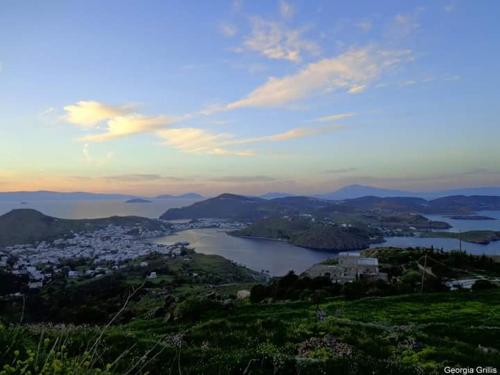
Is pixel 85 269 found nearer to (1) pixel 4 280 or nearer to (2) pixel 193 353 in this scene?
(1) pixel 4 280

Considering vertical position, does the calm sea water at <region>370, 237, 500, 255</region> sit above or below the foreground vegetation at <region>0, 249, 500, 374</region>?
below

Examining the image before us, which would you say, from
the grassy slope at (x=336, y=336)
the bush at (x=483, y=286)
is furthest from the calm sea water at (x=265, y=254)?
the grassy slope at (x=336, y=336)

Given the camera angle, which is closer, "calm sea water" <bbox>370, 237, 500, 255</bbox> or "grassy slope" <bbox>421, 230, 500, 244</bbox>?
"calm sea water" <bbox>370, 237, 500, 255</bbox>

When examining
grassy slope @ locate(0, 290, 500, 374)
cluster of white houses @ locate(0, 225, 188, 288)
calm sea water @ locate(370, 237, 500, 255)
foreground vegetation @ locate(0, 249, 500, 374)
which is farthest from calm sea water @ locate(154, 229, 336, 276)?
grassy slope @ locate(0, 290, 500, 374)

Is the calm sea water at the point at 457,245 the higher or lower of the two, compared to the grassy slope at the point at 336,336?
lower

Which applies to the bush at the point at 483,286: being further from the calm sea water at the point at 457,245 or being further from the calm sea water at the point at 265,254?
the calm sea water at the point at 457,245

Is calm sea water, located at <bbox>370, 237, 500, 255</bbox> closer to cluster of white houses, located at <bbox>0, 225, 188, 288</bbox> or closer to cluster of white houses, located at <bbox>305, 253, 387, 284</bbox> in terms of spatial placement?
cluster of white houses, located at <bbox>305, 253, 387, 284</bbox>

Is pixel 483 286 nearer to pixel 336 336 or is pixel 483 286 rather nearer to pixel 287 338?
pixel 336 336

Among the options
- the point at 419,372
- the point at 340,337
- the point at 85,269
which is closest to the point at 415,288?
the point at 340,337
